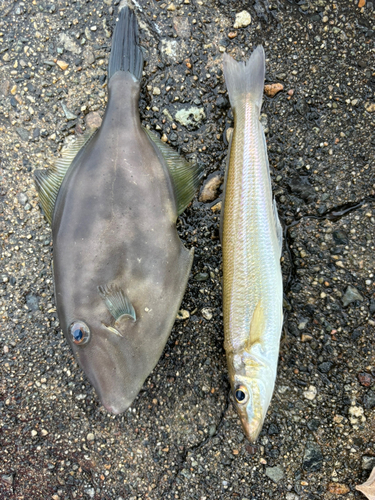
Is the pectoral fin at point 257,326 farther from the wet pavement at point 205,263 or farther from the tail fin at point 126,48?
the tail fin at point 126,48

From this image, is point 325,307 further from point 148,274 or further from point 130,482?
point 130,482

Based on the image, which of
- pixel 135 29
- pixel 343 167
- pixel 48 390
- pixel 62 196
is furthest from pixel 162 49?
pixel 48 390

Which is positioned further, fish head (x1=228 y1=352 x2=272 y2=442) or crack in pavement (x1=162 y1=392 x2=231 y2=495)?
crack in pavement (x1=162 y1=392 x2=231 y2=495)

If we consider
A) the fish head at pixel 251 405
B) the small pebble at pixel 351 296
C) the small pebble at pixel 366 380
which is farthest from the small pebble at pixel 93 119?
the small pebble at pixel 366 380

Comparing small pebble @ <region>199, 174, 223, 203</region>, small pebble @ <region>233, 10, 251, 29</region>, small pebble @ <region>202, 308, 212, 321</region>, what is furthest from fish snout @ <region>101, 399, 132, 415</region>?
small pebble @ <region>233, 10, 251, 29</region>

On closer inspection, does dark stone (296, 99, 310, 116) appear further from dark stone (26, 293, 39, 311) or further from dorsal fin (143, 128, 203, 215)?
dark stone (26, 293, 39, 311)

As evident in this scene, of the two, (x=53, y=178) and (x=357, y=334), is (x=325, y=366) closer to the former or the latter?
(x=357, y=334)
